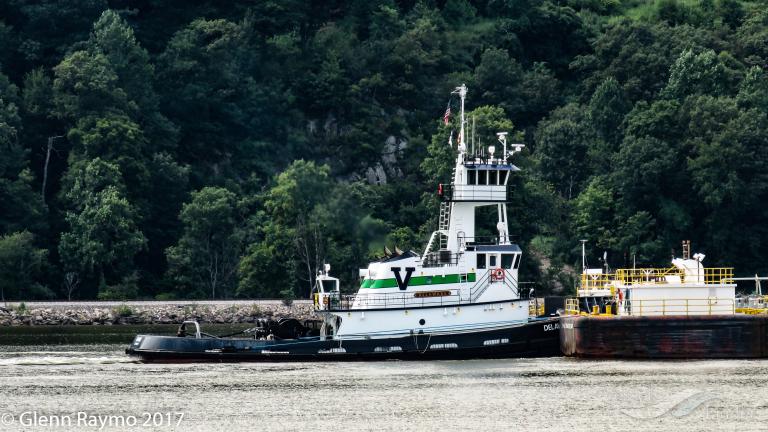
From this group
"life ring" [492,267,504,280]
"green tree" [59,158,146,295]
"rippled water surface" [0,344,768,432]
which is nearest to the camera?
"rippled water surface" [0,344,768,432]

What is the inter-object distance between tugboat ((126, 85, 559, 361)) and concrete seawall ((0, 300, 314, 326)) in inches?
1262

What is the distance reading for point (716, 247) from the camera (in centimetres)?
12081

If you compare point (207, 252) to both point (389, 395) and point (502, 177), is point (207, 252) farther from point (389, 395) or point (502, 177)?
point (389, 395)

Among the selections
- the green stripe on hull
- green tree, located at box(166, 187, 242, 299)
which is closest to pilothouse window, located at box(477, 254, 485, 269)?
the green stripe on hull

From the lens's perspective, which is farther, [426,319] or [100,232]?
[100,232]

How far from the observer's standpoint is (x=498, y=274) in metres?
71.3

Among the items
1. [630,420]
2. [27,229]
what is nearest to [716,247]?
[27,229]

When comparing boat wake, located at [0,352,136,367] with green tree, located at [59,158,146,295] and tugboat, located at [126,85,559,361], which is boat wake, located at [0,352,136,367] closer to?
tugboat, located at [126,85,559,361]

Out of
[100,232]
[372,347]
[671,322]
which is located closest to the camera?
[671,322]

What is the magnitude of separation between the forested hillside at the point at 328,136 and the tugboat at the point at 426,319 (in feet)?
105

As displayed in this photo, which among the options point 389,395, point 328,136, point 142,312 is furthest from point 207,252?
point 389,395

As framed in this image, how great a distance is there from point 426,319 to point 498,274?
366 centimetres

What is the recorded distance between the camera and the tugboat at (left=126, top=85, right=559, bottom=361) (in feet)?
232

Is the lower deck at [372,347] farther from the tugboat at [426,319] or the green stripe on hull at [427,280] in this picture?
the green stripe on hull at [427,280]
